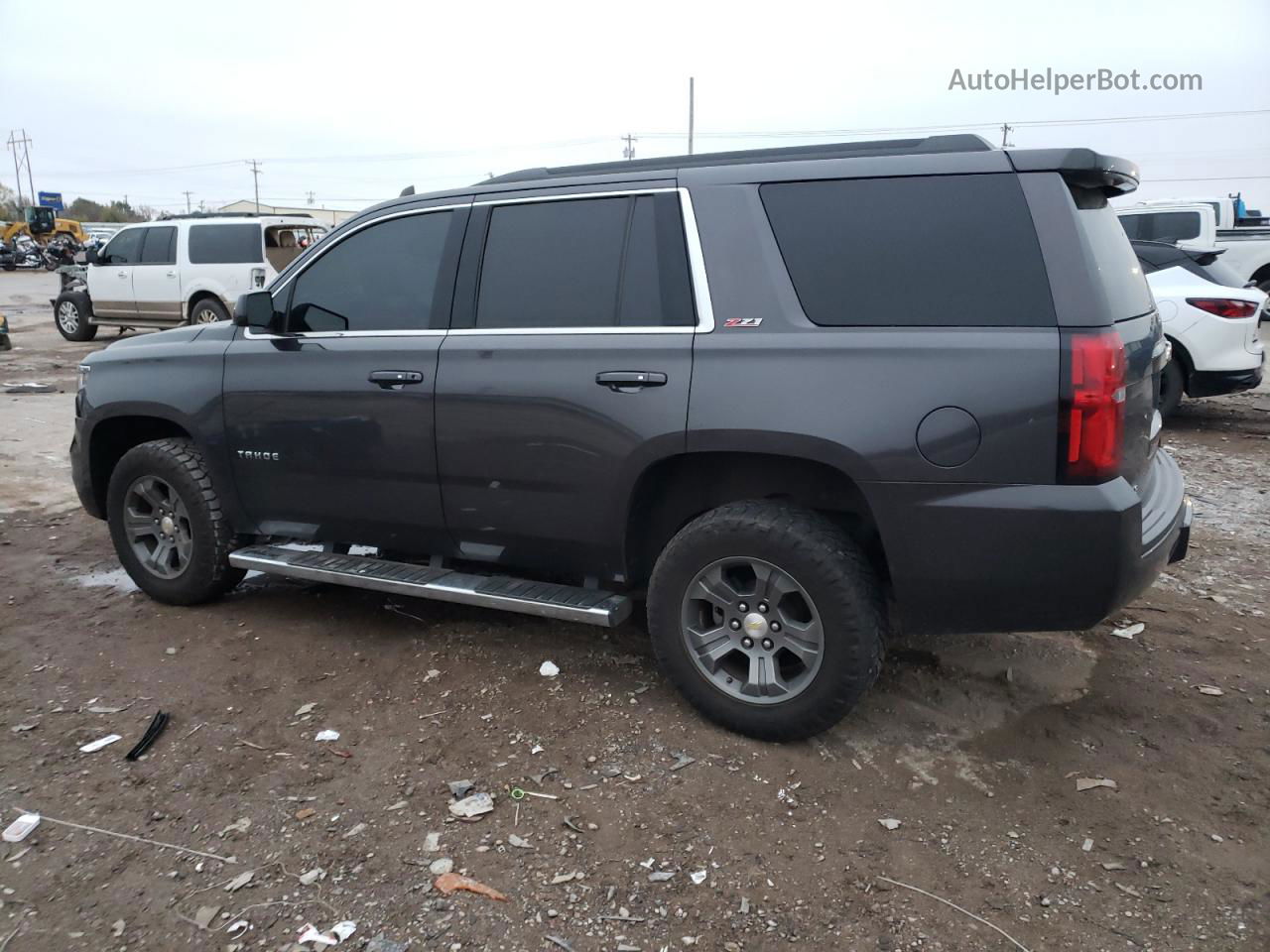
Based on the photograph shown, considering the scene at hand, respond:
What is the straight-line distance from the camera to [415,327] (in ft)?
13.3

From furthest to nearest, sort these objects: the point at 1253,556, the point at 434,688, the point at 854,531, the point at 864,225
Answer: the point at 1253,556 → the point at 434,688 → the point at 854,531 → the point at 864,225

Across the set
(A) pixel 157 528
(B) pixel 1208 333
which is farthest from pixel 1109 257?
(B) pixel 1208 333

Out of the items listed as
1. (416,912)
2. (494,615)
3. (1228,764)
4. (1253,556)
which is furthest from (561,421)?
(1253,556)

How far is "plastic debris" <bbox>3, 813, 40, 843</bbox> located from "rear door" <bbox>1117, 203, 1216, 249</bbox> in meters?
15.0

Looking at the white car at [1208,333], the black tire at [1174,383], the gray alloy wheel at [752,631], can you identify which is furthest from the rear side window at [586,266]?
the black tire at [1174,383]

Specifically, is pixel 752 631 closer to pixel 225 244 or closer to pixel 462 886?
pixel 462 886

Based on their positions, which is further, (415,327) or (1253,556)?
(1253,556)

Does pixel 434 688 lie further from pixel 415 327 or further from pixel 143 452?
pixel 143 452

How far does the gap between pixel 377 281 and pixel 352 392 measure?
53 cm

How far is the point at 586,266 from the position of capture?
3.70 metres

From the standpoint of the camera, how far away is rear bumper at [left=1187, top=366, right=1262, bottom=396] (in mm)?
8625

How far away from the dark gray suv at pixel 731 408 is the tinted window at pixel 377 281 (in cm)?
1

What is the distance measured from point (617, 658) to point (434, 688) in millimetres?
793

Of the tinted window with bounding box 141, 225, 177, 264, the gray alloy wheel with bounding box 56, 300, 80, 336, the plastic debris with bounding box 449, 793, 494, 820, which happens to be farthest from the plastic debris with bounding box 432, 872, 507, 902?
the gray alloy wheel with bounding box 56, 300, 80, 336
